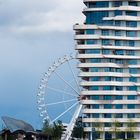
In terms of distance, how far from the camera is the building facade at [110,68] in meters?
182

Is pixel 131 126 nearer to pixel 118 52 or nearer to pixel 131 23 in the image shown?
pixel 118 52

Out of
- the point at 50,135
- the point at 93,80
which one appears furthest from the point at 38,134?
the point at 93,80

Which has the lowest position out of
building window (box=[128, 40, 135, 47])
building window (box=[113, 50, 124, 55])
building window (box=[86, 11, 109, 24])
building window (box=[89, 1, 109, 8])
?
building window (box=[113, 50, 124, 55])

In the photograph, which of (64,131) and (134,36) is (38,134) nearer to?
(64,131)

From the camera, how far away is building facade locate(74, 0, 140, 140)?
182000mm

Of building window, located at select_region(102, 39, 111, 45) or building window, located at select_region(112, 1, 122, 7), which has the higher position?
building window, located at select_region(112, 1, 122, 7)

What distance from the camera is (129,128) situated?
180 metres

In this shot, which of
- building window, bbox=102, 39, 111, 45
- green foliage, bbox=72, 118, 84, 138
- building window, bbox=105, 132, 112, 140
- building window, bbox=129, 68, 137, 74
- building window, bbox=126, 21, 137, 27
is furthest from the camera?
green foliage, bbox=72, 118, 84, 138

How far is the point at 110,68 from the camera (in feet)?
598

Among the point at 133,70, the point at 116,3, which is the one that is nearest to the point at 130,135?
the point at 133,70

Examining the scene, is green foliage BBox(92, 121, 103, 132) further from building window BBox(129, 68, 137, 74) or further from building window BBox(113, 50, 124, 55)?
building window BBox(113, 50, 124, 55)

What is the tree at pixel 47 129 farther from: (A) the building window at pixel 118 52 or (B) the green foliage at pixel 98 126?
(A) the building window at pixel 118 52

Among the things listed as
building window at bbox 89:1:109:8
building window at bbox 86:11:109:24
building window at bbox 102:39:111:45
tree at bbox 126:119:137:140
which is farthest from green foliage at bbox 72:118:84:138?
building window at bbox 89:1:109:8

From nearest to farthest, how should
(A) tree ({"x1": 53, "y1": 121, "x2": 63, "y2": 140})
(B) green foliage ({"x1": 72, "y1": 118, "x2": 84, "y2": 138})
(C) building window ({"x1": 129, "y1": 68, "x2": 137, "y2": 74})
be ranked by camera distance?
(C) building window ({"x1": 129, "y1": 68, "x2": 137, "y2": 74}), (B) green foliage ({"x1": 72, "y1": 118, "x2": 84, "y2": 138}), (A) tree ({"x1": 53, "y1": 121, "x2": 63, "y2": 140})
